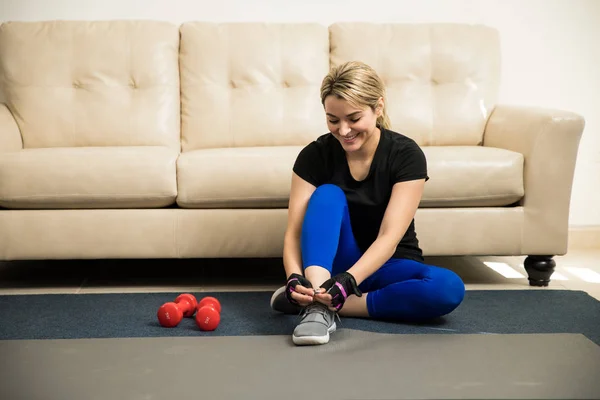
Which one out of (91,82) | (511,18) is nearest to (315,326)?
(91,82)

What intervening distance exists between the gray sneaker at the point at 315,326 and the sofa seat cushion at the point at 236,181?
0.64 m

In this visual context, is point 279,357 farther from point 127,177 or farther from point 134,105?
point 134,105

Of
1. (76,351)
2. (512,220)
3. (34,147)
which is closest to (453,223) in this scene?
(512,220)

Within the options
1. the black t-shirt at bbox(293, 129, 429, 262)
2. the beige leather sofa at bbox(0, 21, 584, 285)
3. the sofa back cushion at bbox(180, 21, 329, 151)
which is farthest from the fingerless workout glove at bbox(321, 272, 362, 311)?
the sofa back cushion at bbox(180, 21, 329, 151)

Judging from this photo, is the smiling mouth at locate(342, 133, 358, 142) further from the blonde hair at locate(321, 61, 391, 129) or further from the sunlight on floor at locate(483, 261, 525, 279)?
the sunlight on floor at locate(483, 261, 525, 279)

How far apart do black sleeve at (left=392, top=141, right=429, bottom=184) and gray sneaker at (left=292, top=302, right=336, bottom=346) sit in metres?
0.44

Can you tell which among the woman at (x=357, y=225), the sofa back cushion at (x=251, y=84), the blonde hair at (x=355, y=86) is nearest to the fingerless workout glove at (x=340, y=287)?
the woman at (x=357, y=225)

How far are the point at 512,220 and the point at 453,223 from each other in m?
0.21

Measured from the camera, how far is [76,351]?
6.13ft

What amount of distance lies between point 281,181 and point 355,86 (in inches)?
25.4

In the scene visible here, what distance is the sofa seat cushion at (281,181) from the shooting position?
2527 millimetres

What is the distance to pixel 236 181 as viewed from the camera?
2.53m

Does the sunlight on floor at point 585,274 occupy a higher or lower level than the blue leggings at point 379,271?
lower

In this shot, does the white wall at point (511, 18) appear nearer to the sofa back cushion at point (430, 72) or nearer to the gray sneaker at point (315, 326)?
the sofa back cushion at point (430, 72)
